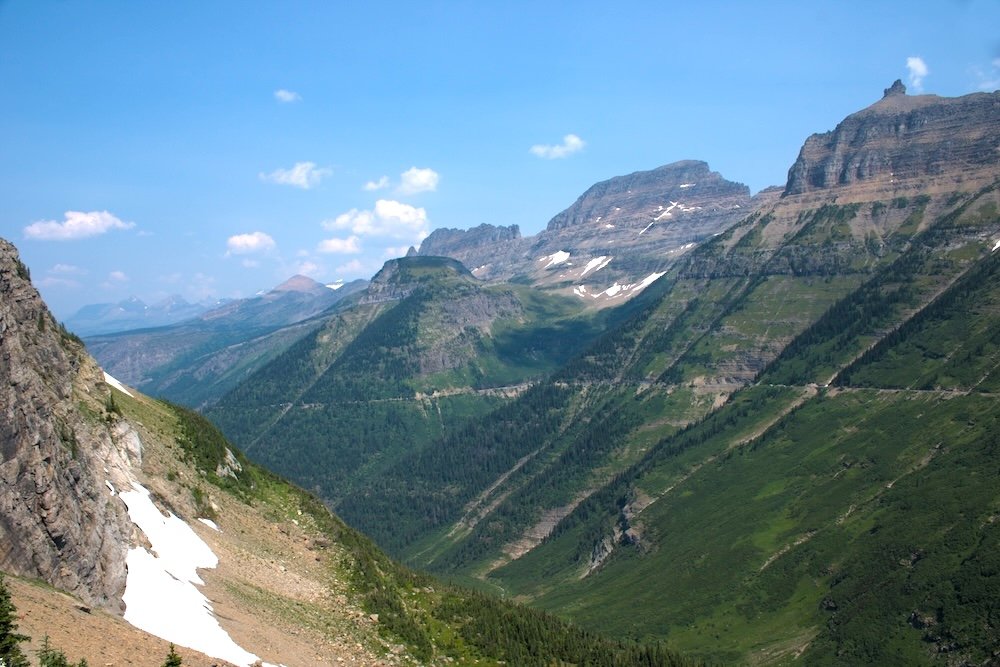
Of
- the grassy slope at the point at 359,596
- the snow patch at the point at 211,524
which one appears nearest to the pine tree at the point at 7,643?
the grassy slope at the point at 359,596

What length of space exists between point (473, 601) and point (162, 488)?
41322mm

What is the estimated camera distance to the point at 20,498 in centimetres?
6297

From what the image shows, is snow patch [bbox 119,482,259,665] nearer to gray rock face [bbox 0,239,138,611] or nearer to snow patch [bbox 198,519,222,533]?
gray rock face [bbox 0,239,138,611]

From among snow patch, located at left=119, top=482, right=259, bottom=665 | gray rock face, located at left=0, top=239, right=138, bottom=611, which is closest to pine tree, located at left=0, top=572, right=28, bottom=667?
gray rock face, located at left=0, top=239, right=138, bottom=611

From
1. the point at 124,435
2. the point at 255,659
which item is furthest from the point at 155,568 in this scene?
the point at 124,435

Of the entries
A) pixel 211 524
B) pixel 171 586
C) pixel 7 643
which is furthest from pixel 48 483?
pixel 211 524

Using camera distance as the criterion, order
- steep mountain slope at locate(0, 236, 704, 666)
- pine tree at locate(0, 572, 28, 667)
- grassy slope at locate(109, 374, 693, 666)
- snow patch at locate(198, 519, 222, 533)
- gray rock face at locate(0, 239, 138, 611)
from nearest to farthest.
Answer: pine tree at locate(0, 572, 28, 667), gray rock face at locate(0, 239, 138, 611), steep mountain slope at locate(0, 236, 704, 666), grassy slope at locate(109, 374, 693, 666), snow patch at locate(198, 519, 222, 533)

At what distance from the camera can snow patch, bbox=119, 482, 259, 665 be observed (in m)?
66.2

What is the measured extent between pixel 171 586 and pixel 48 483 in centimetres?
1403

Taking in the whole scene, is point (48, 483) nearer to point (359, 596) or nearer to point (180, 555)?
point (180, 555)

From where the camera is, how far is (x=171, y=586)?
73188 millimetres

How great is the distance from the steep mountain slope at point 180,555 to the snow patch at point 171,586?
19cm

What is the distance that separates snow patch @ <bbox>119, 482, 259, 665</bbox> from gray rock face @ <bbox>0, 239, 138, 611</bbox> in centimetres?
211

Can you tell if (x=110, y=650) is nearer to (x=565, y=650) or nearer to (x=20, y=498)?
(x=20, y=498)
